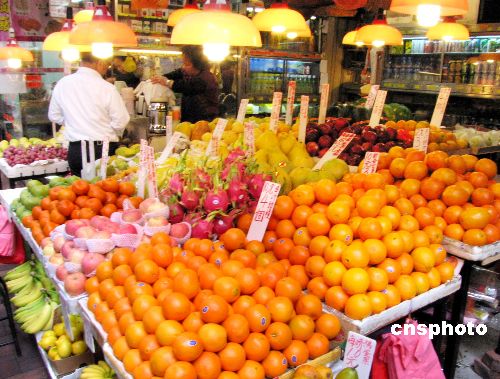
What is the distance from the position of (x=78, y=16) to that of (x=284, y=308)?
393 centimetres

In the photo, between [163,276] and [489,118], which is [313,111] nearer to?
[489,118]

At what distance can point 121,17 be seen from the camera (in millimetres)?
6547

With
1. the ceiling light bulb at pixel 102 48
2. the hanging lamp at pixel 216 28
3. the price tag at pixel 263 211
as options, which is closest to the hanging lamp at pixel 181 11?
the ceiling light bulb at pixel 102 48

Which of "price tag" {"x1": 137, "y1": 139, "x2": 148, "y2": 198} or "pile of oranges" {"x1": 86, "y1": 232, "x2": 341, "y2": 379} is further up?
"price tag" {"x1": 137, "y1": 139, "x2": 148, "y2": 198}

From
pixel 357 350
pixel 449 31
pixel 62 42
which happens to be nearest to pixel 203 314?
pixel 357 350

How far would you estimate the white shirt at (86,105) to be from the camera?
4723 millimetres

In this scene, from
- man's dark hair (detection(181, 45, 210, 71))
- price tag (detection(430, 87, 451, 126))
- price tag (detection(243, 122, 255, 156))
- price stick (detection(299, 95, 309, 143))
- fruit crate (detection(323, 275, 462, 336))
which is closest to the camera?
fruit crate (detection(323, 275, 462, 336))

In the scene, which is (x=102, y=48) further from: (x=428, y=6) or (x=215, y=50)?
(x=428, y=6)

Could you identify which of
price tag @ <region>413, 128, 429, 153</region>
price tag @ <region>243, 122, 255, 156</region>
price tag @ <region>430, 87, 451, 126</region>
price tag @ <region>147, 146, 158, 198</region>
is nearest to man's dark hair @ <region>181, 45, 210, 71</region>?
price tag @ <region>243, 122, 255, 156</region>

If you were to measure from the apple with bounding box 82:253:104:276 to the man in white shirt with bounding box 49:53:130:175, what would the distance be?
2658 millimetres

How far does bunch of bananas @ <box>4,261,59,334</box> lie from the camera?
125 inches

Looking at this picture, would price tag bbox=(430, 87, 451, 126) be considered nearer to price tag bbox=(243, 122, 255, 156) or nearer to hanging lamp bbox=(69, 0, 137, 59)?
price tag bbox=(243, 122, 255, 156)

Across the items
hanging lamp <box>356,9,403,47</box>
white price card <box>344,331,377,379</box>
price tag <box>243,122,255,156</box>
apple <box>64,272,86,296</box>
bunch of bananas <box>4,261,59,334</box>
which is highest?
hanging lamp <box>356,9,403,47</box>

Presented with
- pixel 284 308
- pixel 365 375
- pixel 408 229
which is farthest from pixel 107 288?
pixel 408 229
